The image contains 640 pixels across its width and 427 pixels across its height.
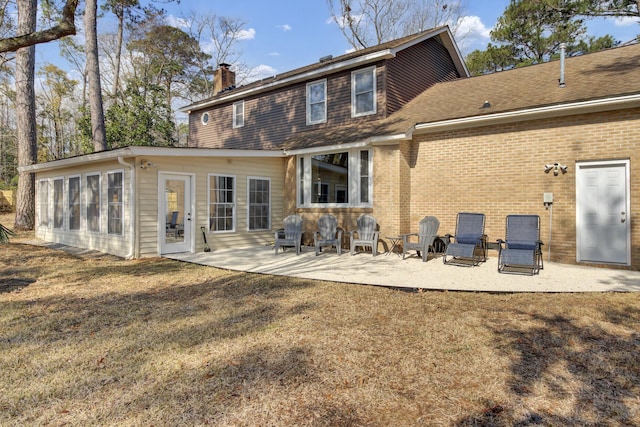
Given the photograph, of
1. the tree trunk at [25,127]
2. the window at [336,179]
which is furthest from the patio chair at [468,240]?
the tree trunk at [25,127]

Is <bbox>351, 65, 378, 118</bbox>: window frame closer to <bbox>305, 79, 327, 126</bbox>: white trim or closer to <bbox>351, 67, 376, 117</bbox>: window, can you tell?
<bbox>351, 67, 376, 117</bbox>: window

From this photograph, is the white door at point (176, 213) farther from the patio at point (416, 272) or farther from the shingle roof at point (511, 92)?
the shingle roof at point (511, 92)

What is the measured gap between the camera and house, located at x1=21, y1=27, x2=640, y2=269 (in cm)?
795

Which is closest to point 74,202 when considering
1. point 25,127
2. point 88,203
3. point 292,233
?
point 88,203

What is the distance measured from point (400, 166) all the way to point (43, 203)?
12.5 metres

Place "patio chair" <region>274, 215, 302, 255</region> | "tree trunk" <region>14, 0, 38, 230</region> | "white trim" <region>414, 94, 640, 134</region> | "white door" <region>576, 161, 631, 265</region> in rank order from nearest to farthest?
"white trim" <region>414, 94, 640, 134</region>, "white door" <region>576, 161, 631, 265</region>, "patio chair" <region>274, 215, 302, 255</region>, "tree trunk" <region>14, 0, 38, 230</region>

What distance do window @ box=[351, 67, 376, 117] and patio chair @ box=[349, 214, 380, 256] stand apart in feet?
12.0

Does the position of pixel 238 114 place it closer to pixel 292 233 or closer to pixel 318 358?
pixel 292 233

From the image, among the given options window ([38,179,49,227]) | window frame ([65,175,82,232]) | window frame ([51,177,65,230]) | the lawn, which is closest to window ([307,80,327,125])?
window frame ([65,175,82,232])

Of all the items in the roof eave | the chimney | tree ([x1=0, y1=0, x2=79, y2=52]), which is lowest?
the roof eave

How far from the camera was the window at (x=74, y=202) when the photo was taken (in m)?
11.8

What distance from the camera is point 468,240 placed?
8.32m

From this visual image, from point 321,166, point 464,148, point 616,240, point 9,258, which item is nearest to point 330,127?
point 321,166

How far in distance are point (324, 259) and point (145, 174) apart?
476 cm
